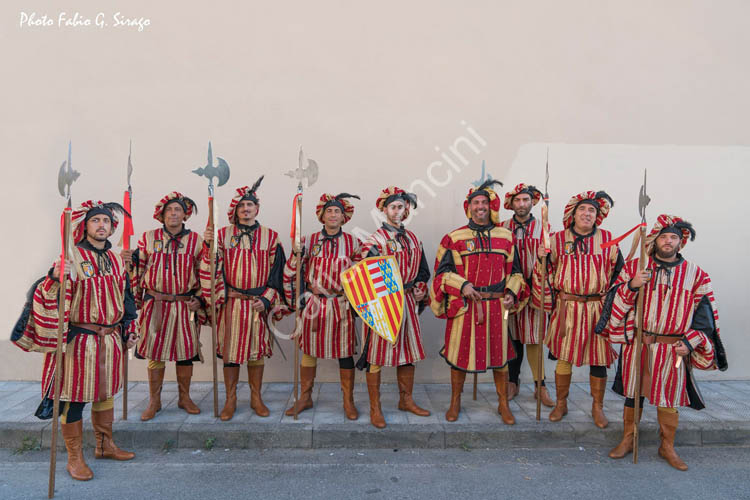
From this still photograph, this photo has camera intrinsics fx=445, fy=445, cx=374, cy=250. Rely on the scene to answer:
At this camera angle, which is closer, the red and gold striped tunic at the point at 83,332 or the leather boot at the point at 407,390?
the red and gold striped tunic at the point at 83,332

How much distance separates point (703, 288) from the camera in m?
3.20

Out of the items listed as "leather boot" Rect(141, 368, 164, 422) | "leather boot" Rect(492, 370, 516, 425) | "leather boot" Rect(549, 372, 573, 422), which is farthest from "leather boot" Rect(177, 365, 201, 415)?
"leather boot" Rect(549, 372, 573, 422)

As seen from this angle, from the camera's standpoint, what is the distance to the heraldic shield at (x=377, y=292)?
3.69 metres

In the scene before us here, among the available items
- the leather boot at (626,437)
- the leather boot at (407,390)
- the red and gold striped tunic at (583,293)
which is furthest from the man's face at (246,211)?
the leather boot at (626,437)

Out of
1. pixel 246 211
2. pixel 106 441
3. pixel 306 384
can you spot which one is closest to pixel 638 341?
pixel 306 384

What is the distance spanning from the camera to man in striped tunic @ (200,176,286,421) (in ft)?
12.7

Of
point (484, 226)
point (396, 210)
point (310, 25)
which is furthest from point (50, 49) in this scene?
point (484, 226)

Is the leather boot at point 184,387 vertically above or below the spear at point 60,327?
below

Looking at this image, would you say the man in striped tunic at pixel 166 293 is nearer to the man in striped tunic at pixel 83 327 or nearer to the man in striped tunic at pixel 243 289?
the man in striped tunic at pixel 243 289

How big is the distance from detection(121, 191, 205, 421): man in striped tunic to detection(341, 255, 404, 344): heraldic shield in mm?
1422

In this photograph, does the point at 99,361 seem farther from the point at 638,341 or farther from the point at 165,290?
the point at 638,341

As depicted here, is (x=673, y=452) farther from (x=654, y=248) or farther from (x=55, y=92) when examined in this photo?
(x=55, y=92)

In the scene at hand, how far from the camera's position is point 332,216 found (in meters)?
3.96

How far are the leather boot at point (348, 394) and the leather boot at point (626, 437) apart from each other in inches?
81.8
